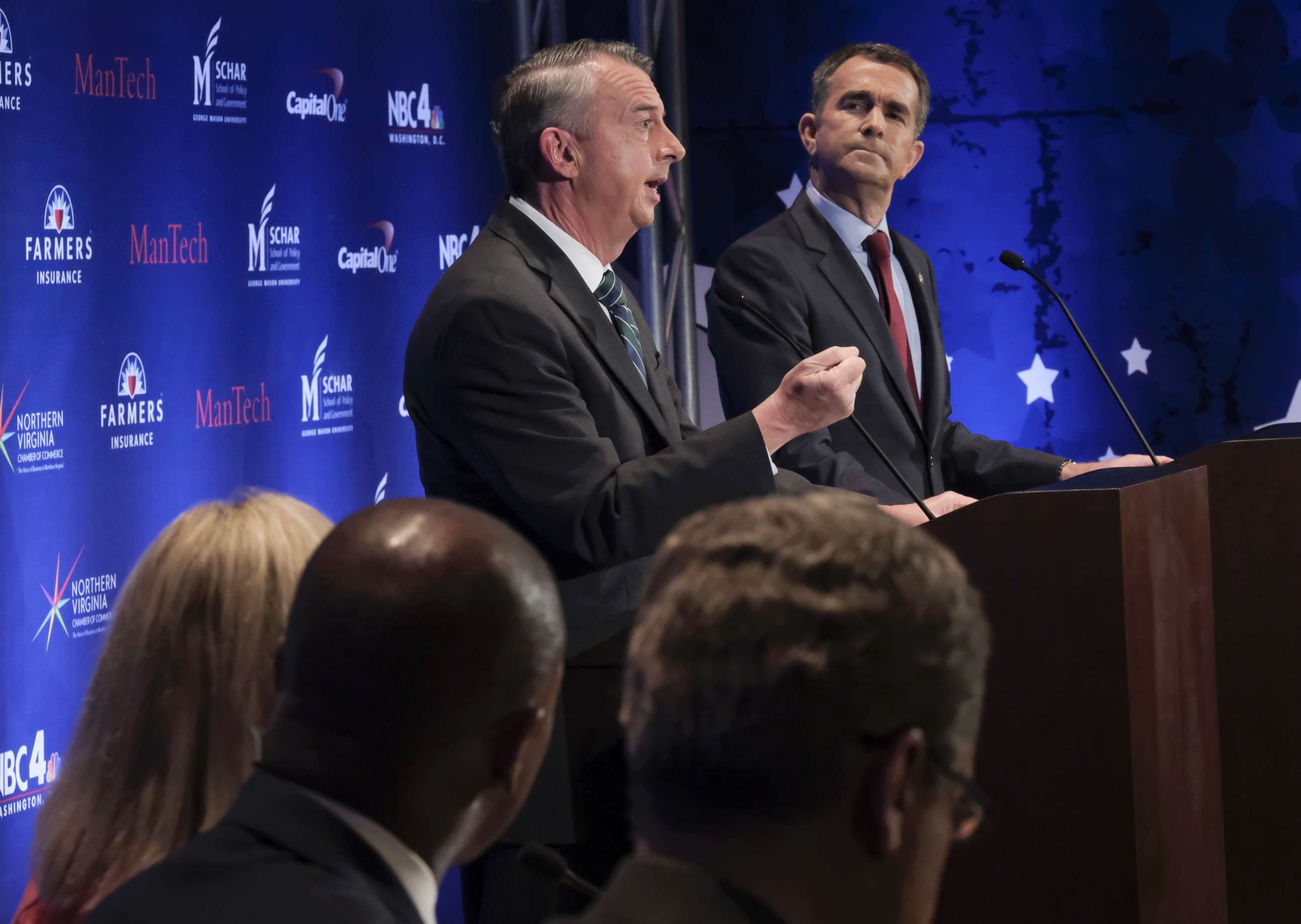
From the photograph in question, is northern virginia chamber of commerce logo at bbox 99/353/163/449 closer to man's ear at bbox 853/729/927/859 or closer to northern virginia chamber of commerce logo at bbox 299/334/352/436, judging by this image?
northern virginia chamber of commerce logo at bbox 299/334/352/436

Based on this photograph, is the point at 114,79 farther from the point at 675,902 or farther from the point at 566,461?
the point at 675,902

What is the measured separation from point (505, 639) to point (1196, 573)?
1.76 meters

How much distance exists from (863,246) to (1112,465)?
0.94 metres

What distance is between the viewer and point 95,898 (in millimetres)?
1302

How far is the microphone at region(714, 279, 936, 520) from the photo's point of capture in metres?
2.32

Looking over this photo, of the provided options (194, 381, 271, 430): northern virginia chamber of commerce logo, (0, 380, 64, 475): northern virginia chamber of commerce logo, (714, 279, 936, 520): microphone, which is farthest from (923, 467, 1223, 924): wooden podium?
(194, 381, 271, 430): northern virginia chamber of commerce logo

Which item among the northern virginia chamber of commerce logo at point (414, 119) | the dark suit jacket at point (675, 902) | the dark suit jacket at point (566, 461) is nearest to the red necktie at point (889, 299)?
the dark suit jacket at point (566, 461)

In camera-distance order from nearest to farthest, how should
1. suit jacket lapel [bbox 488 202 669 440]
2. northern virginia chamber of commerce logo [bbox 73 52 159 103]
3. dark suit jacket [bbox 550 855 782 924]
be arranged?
dark suit jacket [bbox 550 855 782 924]
suit jacket lapel [bbox 488 202 669 440]
northern virginia chamber of commerce logo [bbox 73 52 159 103]

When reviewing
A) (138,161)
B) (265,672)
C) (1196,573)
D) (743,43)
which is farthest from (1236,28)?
(265,672)

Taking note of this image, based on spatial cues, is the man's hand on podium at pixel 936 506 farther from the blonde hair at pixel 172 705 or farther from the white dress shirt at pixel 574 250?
the blonde hair at pixel 172 705

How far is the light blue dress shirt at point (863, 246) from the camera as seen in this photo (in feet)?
11.9

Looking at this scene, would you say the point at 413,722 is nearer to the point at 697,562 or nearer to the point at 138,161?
the point at 697,562

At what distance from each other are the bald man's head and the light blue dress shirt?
8.49ft

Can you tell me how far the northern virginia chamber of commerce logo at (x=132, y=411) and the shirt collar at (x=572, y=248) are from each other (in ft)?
3.90
